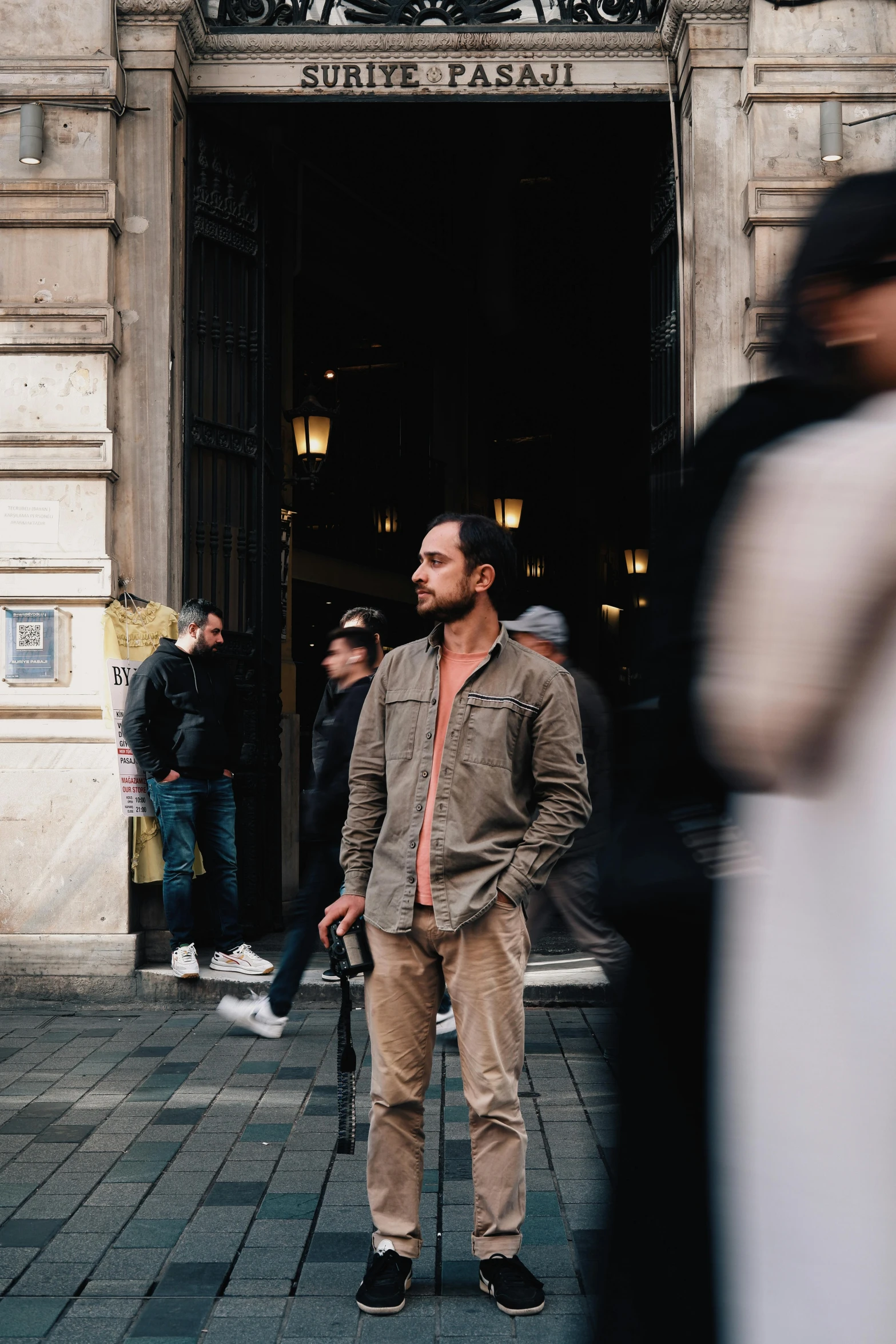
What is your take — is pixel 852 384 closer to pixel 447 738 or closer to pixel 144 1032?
pixel 447 738

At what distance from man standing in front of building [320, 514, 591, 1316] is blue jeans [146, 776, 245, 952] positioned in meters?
3.89

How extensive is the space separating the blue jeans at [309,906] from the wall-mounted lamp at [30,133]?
4.34 meters

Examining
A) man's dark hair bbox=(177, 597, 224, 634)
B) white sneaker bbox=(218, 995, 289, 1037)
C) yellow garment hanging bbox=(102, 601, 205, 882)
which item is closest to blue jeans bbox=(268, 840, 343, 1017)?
white sneaker bbox=(218, 995, 289, 1037)

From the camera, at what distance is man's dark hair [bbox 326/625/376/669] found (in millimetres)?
6320

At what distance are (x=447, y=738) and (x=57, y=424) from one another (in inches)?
196

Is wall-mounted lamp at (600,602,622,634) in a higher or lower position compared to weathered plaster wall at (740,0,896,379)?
lower

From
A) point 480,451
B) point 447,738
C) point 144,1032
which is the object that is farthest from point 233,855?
point 480,451

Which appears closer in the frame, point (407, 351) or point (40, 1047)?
point (40, 1047)

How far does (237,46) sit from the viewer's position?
327 inches

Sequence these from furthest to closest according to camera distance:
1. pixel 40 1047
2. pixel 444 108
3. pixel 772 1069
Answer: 1. pixel 444 108
2. pixel 40 1047
3. pixel 772 1069

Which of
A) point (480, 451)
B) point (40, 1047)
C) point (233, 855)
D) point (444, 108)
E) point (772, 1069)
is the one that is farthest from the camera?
point (480, 451)

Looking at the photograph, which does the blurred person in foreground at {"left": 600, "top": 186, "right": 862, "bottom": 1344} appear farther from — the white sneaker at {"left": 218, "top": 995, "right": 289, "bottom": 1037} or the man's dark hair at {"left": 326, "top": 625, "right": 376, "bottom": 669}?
the white sneaker at {"left": 218, "top": 995, "right": 289, "bottom": 1037}

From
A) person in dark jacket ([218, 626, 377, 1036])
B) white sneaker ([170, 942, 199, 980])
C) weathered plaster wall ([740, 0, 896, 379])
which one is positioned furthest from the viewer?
weathered plaster wall ([740, 0, 896, 379])

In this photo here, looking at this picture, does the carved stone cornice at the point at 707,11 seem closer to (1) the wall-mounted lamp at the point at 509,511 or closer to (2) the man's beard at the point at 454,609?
(2) the man's beard at the point at 454,609
